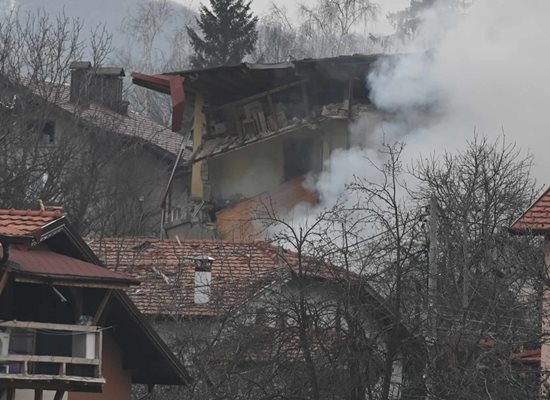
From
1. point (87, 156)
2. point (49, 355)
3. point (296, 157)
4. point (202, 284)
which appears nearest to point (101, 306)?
point (49, 355)

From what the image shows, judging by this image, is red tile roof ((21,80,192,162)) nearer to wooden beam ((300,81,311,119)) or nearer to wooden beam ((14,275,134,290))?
wooden beam ((300,81,311,119))

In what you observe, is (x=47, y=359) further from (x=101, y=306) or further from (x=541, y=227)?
(x=541, y=227)

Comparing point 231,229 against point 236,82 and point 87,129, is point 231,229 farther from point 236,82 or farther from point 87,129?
point 87,129

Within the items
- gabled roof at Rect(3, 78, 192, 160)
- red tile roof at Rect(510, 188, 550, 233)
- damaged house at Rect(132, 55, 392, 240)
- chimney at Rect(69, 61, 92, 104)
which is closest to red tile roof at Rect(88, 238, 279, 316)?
red tile roof at Rect(510, 188, 550, 233)

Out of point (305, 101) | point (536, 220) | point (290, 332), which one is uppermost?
point (305, 101)

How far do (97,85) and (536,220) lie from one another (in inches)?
1328

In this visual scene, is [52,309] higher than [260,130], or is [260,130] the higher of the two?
[260,130]

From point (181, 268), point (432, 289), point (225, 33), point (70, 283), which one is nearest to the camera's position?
point (70, 283)

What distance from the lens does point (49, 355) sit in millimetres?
23203

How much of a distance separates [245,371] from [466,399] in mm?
4538

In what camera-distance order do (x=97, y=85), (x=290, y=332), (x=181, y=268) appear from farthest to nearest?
(x=97, y=85), (x=181, y=268), (x=290, y=332)

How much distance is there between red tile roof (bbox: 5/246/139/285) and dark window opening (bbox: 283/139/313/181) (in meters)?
23.8

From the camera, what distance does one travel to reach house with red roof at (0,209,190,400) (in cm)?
2239

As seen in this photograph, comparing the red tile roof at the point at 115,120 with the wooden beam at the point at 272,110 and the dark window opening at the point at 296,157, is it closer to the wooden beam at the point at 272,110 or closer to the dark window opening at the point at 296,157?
the dark window opening at the point at 296,157
